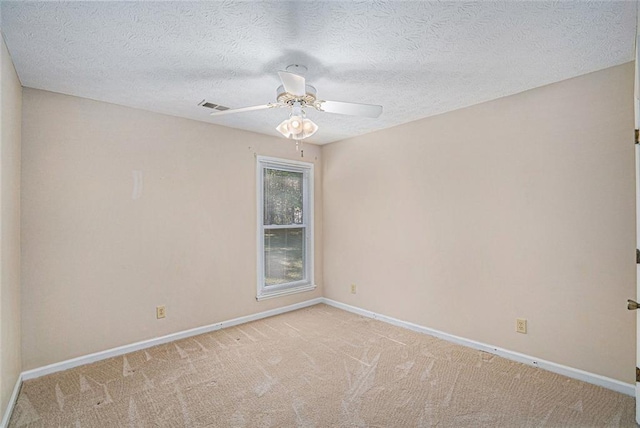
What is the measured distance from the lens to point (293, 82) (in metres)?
1.90

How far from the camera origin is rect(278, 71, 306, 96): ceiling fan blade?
5.98ft

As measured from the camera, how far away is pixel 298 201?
4.58 metres

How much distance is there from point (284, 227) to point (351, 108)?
2393mm

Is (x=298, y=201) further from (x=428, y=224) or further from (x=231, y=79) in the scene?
(x=231, y=79)

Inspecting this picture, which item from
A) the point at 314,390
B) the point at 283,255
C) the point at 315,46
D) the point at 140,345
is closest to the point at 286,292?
the point at 283,255

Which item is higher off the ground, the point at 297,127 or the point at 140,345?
the point at 297,127

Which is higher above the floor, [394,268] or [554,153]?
[554,153]

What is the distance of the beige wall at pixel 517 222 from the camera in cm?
232

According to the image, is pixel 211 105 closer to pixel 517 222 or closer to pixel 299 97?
pixel 299 97

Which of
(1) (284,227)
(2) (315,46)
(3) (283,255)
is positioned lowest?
(3) (283,255)

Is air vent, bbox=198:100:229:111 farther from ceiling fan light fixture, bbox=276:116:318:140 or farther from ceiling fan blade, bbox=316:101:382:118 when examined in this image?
ceiling fan blade, bbox=316:101:382:118

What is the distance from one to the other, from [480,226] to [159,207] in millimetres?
3216

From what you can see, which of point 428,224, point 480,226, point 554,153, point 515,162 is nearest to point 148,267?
point 428,224

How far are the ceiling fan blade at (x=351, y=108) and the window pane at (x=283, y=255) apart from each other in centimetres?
226
